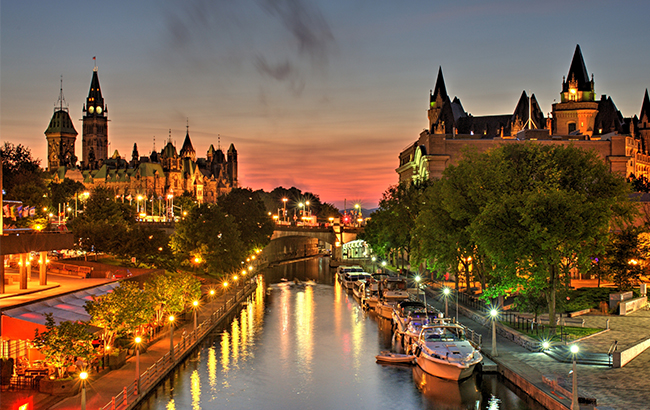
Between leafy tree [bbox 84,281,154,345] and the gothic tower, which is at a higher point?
the gothic tower

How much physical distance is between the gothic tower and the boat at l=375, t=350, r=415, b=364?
146 metres

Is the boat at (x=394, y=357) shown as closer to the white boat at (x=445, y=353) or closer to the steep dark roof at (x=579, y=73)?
the white boat at (x=445, y=353)

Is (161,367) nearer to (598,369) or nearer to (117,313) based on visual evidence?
(117,313)

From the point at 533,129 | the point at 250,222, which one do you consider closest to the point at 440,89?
the point at 533,129

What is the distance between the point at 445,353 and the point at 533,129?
106m

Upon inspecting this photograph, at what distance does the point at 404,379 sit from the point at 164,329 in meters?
19.6

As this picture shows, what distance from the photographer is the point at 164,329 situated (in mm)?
48562

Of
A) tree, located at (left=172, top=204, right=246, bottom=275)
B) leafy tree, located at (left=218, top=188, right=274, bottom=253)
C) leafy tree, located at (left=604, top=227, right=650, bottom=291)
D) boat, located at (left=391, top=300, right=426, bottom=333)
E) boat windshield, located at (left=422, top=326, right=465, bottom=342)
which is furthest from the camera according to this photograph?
leafy tree, located at (left=218, top=188, right=274, bottom=253)

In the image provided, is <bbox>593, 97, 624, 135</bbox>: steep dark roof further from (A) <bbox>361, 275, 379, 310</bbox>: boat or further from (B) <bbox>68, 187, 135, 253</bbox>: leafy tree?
(B) <bbox>68, 187, 135, 253</bbox>: leafy tree

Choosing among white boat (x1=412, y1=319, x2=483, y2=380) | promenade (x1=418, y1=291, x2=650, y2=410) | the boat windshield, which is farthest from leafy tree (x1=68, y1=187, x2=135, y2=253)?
promenade (x1=418, y1=291, x2=650, y2=410)

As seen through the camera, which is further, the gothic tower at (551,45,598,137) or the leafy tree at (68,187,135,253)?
the gothic tower at (551,45,598,137)

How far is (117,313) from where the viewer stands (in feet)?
118

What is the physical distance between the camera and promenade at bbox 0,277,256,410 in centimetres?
2848

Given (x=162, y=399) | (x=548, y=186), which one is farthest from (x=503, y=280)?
(x=162, y=399)
